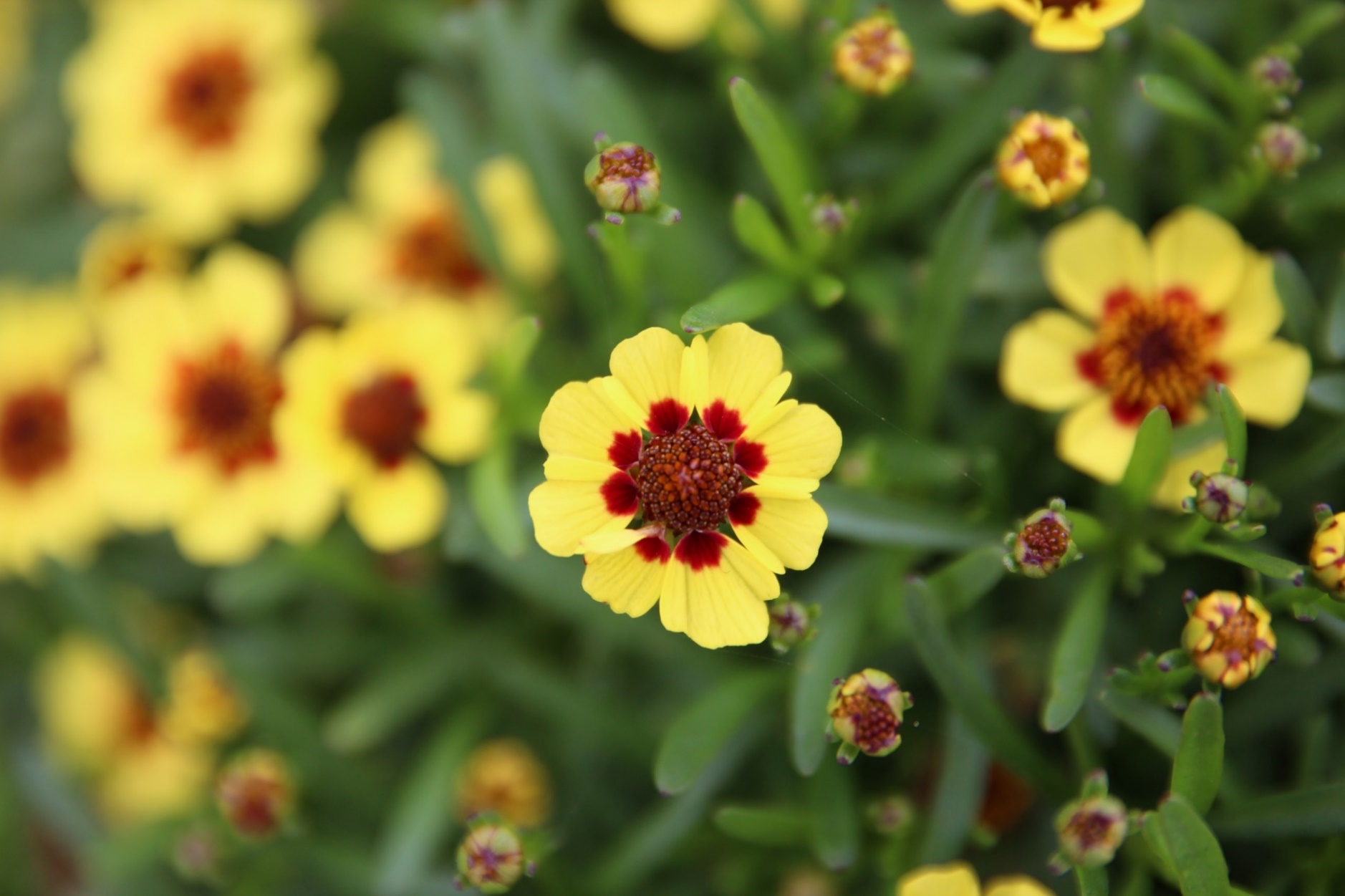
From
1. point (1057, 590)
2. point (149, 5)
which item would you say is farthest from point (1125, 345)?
point (149, 5)

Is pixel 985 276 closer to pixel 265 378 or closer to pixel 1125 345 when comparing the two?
pixel 1125 345

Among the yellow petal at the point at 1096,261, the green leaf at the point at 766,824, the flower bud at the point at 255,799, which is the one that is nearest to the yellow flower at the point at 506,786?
the flower bud at the point at 255,799

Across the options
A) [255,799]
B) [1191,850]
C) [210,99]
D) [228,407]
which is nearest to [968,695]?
[1191,850]

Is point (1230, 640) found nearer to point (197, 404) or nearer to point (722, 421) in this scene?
point (722, 421)

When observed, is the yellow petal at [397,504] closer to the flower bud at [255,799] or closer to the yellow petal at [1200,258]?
the flower bud at [255,799]

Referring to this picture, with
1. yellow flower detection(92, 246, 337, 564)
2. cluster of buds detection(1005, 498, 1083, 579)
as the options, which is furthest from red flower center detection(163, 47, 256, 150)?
cluster of buds detection(1005, 498, 1083, 579)
